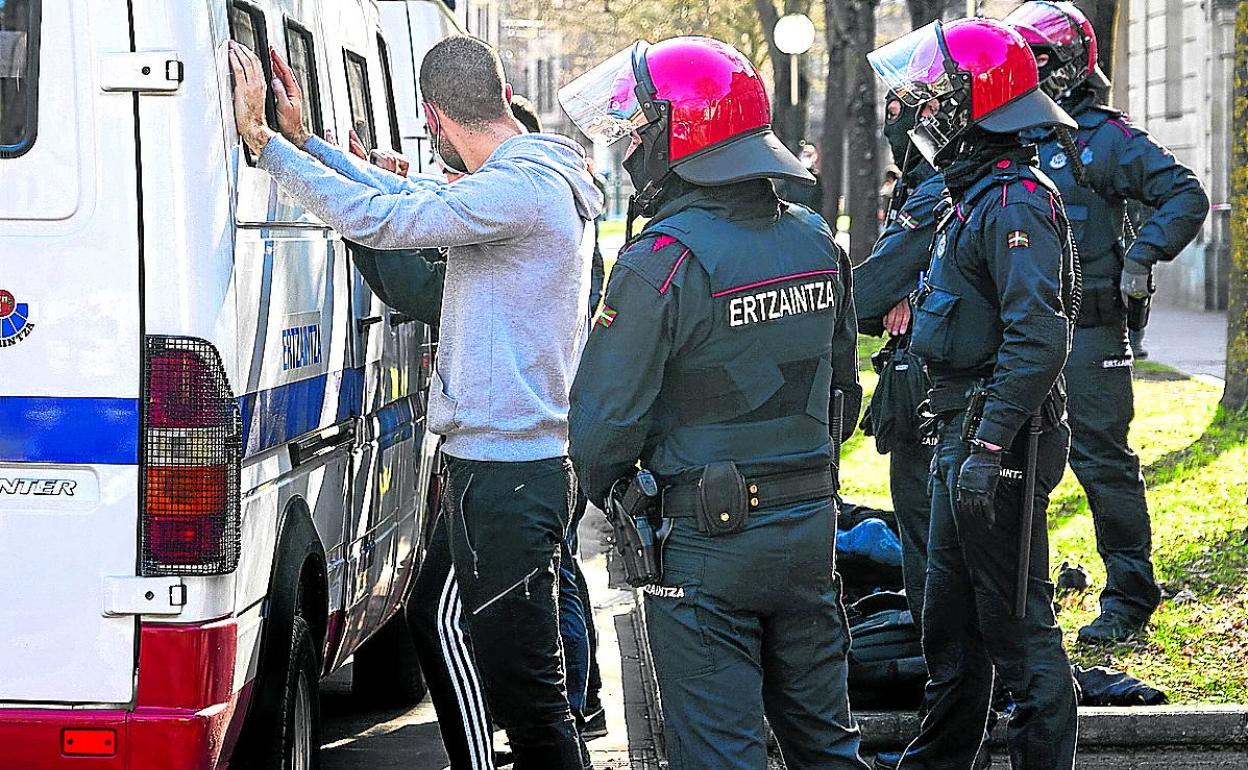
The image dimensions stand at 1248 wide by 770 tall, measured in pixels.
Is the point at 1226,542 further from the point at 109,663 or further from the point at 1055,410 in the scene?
the point at 109,663

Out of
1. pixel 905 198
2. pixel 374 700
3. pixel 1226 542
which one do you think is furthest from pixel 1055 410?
pixel 1226 542

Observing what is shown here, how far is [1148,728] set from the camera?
5.32 m

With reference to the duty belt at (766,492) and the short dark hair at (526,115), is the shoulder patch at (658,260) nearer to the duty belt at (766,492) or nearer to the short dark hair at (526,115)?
the duty belt at (766,492)

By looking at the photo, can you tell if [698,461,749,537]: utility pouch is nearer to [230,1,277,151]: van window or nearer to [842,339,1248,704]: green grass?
[230,1,277,151]: van window

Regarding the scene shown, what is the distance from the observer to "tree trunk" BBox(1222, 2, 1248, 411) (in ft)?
35.6

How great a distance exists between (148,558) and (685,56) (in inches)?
59.9

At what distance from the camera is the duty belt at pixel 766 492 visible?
3.60 m

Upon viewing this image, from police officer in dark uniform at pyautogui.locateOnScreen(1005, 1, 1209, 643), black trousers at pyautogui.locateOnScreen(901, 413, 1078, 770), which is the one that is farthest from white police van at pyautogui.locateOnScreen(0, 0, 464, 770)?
police officer in dark uniform at pyautogui.locateOnScreen(1005, 1, 1209, 643)

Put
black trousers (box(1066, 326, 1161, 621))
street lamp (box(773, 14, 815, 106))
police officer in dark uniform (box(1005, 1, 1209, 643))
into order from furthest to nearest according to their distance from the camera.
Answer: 1. street lamp (box(773, 14, 815, 106))
2. black trousers (box(1066, 326, 1161, 621))
3. police officer in dark uniform (box(1005, 1, 1209, 643))

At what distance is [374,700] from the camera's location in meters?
6.52

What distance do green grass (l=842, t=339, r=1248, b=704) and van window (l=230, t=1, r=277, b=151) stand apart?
11.5 feet

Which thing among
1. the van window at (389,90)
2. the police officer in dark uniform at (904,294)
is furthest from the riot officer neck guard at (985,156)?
the van window at (389,90)

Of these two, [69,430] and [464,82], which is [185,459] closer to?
[69,430]

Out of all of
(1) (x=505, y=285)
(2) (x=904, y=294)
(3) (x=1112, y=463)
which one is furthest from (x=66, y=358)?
(3) (x=1112, y=463)
